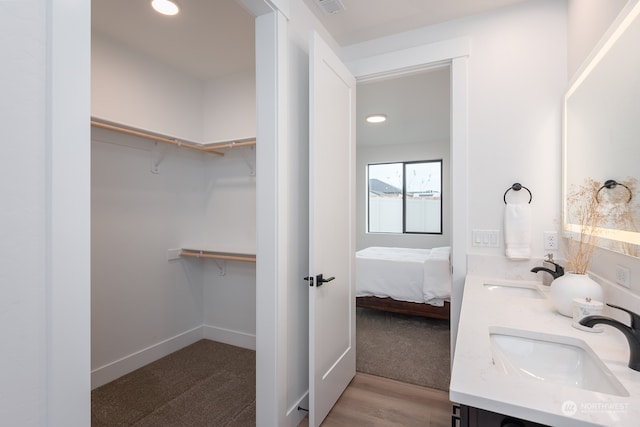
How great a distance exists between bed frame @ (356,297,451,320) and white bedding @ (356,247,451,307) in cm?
8

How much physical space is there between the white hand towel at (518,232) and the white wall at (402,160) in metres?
3.80

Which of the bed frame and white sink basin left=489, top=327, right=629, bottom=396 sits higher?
white sink basin left=489, top=327, right=629, bottom=396

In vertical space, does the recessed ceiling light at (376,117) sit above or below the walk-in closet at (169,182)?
above

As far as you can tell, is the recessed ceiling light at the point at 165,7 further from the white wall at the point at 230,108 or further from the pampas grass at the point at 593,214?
the pampas grass at the point at 593,214

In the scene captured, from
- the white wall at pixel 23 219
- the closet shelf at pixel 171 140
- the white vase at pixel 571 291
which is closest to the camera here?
the white wall at pixel 23 219

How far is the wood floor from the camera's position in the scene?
1861mm

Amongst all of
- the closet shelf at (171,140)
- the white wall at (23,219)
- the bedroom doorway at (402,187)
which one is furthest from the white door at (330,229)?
the white wall at (23,219)

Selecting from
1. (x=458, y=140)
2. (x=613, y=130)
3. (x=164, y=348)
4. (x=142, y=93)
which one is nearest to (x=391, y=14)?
(x=458, y=140)

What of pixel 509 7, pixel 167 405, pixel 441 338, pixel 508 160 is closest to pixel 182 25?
pixel 509 7

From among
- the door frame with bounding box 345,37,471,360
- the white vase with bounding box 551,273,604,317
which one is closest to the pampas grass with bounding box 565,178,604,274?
the white vase with bounding box 551,273,604,317

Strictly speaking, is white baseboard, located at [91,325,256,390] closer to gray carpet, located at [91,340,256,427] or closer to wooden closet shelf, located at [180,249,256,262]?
gray carpet, located at [91,340,256,427]

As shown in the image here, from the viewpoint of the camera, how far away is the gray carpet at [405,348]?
242 centimetres

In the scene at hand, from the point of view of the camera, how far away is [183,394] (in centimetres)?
213

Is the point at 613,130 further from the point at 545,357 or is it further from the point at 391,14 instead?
the point at 391,14
